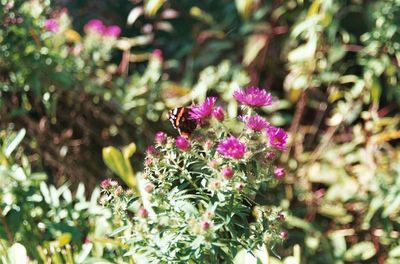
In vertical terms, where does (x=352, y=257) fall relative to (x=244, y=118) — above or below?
below

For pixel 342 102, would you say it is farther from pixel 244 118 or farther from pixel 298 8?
pixel 244 118

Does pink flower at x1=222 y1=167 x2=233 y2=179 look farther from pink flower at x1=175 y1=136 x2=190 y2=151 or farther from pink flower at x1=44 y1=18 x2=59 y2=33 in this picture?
pink flower at x1=44 y1=18 x2=59 y2=33

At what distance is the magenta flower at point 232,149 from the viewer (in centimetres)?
152

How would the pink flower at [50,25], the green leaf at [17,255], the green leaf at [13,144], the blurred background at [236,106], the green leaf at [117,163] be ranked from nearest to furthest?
Result: the green leaf at [17,255]
the green leaf at [13,144]
the green leaf at [117,163]
the blurred background at [236,106]
the pink flower at [50,25]

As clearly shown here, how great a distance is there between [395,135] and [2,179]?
1.51 m

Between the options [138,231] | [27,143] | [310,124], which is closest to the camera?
[138,231]

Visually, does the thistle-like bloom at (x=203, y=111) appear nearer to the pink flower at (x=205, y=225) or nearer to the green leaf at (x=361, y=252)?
the pink flower at (x=205, y=225)

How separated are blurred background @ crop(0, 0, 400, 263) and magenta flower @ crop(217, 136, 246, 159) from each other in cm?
91

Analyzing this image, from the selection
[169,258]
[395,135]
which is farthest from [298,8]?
[169,258]

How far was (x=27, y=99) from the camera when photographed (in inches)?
118

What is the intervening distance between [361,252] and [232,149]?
1.42 metres

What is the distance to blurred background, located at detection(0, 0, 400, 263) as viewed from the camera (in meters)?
2.67

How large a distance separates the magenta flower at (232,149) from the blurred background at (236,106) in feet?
2.98

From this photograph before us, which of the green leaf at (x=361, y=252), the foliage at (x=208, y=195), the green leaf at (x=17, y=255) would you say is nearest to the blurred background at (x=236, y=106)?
the green leaf at (x=361, y=252)
